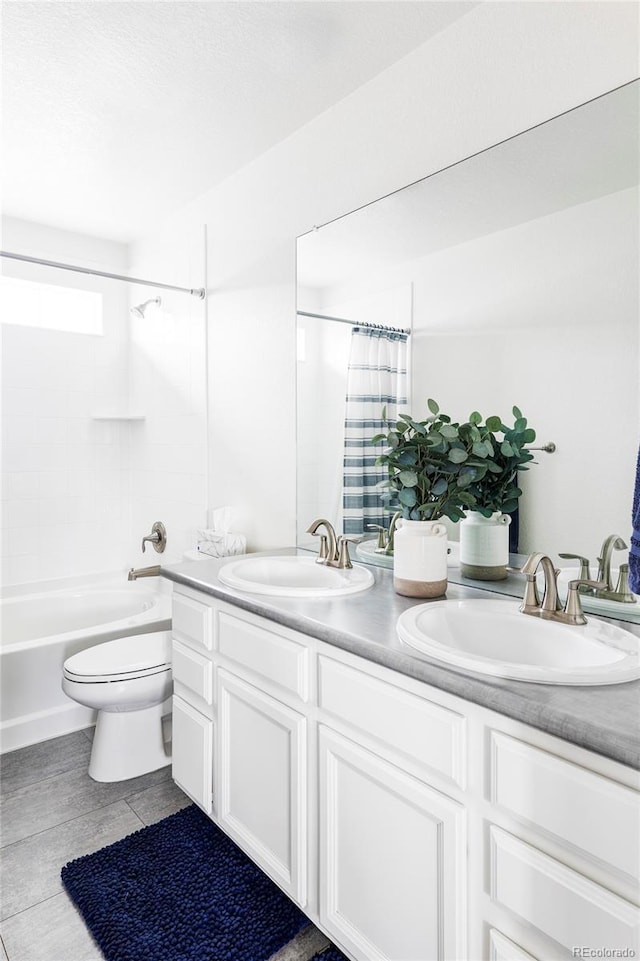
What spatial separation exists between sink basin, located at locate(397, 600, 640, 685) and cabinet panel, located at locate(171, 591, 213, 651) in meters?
0.71

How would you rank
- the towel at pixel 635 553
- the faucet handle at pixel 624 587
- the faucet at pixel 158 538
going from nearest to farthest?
the towel at pixel 635 553 < the faucet handle at pixel 624 587 < the faucet at pixel 158 538

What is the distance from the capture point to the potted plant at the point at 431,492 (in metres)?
1.47

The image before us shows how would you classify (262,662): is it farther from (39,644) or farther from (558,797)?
(39,644)

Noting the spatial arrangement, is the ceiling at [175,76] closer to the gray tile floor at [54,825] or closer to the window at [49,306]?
the window at [49,306]

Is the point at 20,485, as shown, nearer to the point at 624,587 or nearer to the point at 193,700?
the point at 193,700

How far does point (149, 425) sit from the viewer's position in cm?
332

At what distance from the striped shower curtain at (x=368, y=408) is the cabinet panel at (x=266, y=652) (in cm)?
63

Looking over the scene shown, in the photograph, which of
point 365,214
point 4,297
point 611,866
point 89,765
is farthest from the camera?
point 4,297

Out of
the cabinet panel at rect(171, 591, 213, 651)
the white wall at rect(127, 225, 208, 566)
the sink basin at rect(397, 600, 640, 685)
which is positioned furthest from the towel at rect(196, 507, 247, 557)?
the sink basin at rect(397, 600, 640, 685)

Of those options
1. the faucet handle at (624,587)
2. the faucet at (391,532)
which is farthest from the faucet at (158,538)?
Result: the faucet handle at (624,587)

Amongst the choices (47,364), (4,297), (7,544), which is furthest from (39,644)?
(4,297)

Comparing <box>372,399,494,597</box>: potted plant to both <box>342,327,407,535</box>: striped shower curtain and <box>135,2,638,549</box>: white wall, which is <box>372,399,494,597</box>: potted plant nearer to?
<box>342,327,407,535</box>: striped shower curtain

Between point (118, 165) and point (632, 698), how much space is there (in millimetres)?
2712

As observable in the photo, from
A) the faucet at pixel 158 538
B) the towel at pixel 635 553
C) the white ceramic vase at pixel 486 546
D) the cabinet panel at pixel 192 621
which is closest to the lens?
the towel at pixel 635 553
